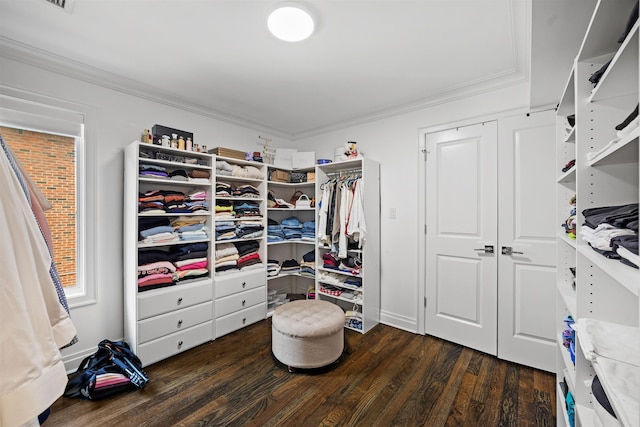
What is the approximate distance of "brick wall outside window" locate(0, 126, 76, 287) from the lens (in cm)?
214

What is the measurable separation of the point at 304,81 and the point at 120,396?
2.84m

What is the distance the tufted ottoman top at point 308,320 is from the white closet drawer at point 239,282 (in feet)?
2.20

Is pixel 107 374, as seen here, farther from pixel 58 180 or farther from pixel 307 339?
pixel 58 180

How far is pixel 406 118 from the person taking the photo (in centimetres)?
297

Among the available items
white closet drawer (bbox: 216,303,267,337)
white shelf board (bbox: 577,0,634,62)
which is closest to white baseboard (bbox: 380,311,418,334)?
white closet drawer (bbox: 216,303,267,337)

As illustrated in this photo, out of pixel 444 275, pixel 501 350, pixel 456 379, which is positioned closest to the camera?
pixel 456 379

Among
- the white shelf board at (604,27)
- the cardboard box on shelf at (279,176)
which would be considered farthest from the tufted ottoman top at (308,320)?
the white shelf board at (604,27)

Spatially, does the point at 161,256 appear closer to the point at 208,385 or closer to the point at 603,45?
the point at 208,385

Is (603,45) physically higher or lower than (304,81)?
lower

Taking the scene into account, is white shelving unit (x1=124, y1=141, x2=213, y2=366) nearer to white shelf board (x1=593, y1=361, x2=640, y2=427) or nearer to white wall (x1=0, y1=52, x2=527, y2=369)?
white wall (x1=0, y1=52, x2=527, y2=369)

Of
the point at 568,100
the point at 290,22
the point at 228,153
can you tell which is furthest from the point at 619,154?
the point at 228,153

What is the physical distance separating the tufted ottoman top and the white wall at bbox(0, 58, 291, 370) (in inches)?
58.6

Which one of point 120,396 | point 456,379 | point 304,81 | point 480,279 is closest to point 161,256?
point 120,396

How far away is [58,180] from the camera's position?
2.24 meters
